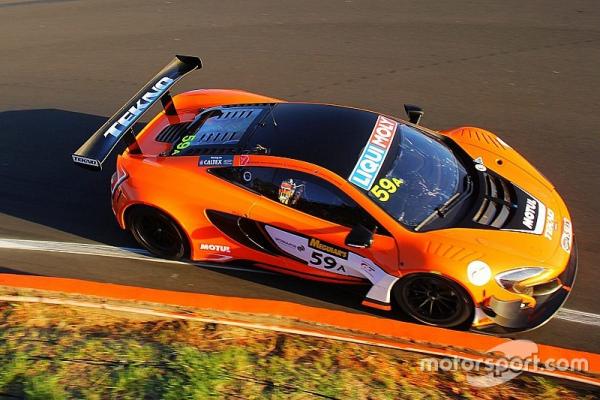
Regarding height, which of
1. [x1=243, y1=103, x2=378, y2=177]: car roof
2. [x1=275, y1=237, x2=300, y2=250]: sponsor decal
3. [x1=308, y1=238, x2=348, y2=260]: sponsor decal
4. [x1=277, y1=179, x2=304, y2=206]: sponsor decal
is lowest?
[x1=275, y1=237, x2=300, y2=250]: sponsor decal

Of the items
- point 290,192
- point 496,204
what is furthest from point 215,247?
point 496,204

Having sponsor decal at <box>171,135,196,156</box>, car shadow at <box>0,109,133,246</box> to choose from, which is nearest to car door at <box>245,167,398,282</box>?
sponsor decal at <box>171,135,196,156</box>

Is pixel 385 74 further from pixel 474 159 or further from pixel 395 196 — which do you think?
pixel 395 196

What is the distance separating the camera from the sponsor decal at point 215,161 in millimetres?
5527

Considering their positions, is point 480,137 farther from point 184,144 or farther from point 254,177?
point 184,144

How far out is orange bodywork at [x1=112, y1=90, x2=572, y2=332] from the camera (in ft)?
15.9

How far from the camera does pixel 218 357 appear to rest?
449cm

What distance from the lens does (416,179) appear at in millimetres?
5355

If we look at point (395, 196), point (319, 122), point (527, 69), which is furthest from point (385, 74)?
point (395, 196)

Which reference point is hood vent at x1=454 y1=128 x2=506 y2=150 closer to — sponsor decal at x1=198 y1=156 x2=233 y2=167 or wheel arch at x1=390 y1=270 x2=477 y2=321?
wheel arch at x1=390 y1=270 x2=477 y2=321

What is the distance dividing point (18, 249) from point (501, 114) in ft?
21.3

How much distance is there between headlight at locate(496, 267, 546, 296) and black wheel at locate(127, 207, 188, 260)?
114 inches

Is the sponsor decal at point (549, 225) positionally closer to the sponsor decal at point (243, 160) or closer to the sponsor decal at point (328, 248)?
the sponsor decal at point (328, 248)

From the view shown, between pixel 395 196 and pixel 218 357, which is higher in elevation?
pixel 395 196
